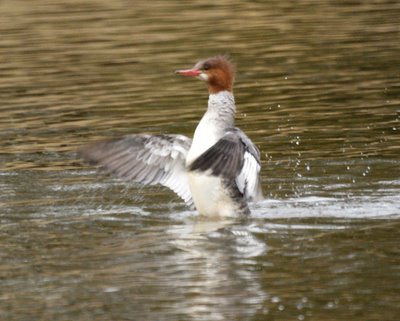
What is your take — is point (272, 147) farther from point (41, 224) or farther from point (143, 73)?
point (143, 73)

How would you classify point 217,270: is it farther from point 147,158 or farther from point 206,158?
point 147,158

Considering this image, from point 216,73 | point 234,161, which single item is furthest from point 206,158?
point 216,73

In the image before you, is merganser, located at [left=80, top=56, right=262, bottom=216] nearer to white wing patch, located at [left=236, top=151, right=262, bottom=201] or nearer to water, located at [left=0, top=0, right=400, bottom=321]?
white wing patch, located at [left=236, top=151, right=262, bottom=201]

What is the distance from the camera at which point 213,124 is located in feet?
34.5

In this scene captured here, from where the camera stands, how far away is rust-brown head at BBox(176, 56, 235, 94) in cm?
1094

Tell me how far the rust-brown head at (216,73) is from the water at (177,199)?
1.07 meters

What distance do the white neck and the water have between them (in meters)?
0.63

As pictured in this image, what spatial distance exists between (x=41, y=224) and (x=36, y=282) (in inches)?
74.8

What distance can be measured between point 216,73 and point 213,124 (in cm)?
64

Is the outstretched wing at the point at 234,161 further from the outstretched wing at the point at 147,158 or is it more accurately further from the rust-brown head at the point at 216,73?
the rust-brown head at the point at 216,73

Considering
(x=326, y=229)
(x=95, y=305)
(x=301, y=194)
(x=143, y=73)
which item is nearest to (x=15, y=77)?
(x=143, y=73)

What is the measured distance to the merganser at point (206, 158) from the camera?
1019 cm

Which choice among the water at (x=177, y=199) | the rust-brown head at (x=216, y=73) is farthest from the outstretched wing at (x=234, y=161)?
the rust-brown head at (x=216, y=73)

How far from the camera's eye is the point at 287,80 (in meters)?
17.6
